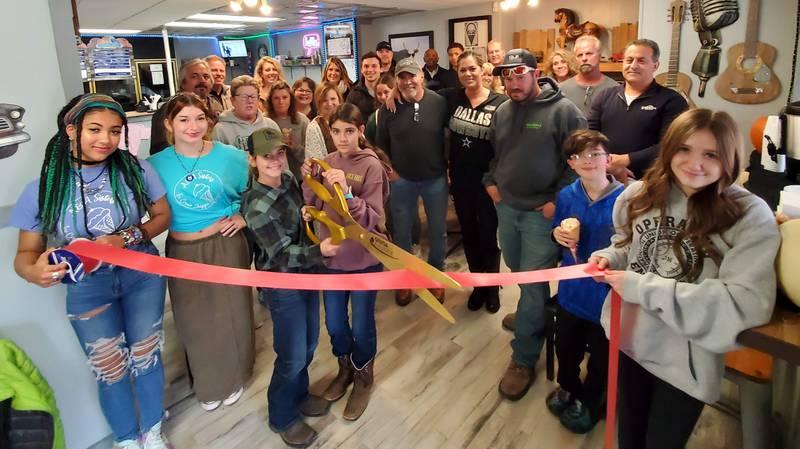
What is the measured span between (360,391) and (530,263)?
0.99 metres

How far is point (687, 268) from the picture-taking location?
121 cm

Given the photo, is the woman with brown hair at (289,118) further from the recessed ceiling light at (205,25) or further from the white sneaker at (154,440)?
the recessed ceiling light at (205,25)

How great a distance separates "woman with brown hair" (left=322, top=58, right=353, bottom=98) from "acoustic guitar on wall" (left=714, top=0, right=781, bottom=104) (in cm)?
291

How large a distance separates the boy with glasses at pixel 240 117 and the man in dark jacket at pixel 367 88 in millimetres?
852

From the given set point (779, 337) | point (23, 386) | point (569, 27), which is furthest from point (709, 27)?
point (23, 386)

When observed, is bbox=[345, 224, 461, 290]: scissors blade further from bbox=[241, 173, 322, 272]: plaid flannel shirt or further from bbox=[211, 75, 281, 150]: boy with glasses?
bbox=[211, 75, 281, 150]: boy with glasses

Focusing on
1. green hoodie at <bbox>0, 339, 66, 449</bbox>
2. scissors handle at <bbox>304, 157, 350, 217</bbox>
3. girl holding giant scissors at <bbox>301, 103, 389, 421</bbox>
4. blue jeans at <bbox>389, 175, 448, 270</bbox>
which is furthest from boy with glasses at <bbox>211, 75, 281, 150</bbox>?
green hoodie at <bbox>0, 339, 66, 449</bbox>

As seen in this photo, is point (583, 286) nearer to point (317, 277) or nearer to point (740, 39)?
point (317, 277)

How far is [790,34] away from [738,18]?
1.16 ft

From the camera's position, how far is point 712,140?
1.13 m

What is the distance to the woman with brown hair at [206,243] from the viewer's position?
6.21 feet

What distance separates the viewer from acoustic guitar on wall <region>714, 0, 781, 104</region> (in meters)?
3.48

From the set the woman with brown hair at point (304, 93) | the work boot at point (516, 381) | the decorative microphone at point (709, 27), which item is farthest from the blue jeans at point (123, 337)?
the decorative microphone at point (709, 27)

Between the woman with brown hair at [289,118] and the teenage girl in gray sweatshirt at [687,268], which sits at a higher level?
the woman with brown hair at [289,118]
